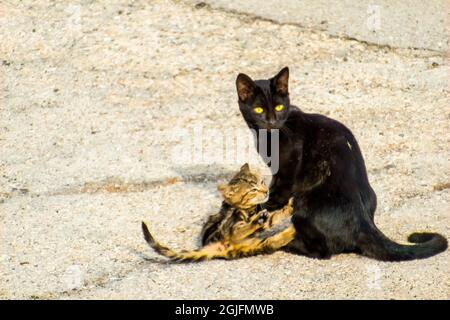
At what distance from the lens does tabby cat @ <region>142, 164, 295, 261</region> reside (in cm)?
582

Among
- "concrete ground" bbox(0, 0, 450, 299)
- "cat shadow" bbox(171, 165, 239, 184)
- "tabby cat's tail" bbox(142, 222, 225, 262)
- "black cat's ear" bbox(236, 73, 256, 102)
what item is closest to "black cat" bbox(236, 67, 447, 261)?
"black cat's ear" bbox(236, 73, 256, 102)

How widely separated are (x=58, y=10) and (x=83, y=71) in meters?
1.07

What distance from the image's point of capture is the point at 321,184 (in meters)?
5.83

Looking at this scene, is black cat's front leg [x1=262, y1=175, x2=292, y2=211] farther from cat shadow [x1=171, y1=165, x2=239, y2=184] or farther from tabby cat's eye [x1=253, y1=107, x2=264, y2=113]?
cat shadow [x1=171, y1=165, x2=239, y2=184]

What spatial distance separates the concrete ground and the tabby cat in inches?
2.6

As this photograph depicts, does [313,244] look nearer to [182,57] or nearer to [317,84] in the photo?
[317,84]

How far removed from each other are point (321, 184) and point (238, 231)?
55 cm

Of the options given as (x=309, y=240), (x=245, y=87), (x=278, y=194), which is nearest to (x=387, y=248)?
(x=309, y=240)

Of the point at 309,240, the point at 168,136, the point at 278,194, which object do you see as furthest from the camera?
the point at 168,136

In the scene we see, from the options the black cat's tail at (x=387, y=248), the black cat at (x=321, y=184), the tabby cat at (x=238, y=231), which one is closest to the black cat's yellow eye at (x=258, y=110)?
the black cat at (x=321, y=184)

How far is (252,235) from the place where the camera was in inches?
233

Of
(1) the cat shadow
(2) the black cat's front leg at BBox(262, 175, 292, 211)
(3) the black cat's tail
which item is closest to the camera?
(3) the black cat's tail

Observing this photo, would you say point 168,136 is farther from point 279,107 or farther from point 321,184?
point 321,184

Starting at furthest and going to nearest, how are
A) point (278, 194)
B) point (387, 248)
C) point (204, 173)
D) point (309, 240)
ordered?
point (204, 173) < point (278, 194) < point (309, 240) < point (387, 248)
